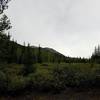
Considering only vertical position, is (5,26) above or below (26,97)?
above

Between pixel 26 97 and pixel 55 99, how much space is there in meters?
4.67

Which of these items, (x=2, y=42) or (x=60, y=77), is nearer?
(x=2, y=42)

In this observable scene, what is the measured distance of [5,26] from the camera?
4069 centimetres

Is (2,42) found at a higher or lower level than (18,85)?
higher

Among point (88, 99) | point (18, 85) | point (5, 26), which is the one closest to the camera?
point (88, 99)

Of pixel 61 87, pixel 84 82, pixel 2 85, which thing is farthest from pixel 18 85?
pixel 84 82

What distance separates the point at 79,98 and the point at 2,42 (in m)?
12.5

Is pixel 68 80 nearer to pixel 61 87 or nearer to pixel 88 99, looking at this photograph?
pixel 61 87

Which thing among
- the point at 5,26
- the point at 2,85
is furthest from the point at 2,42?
the point at 2,85

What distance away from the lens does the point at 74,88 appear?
4356 centimetres

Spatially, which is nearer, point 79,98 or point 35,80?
point 79,98

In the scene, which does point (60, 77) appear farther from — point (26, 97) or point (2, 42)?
point (2, 42)

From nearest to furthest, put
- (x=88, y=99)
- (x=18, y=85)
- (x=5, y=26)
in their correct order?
(x=88, y=99) → (x=5, y=26) → (x=18, y=85)

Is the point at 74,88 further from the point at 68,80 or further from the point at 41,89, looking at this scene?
the point at 41,89
